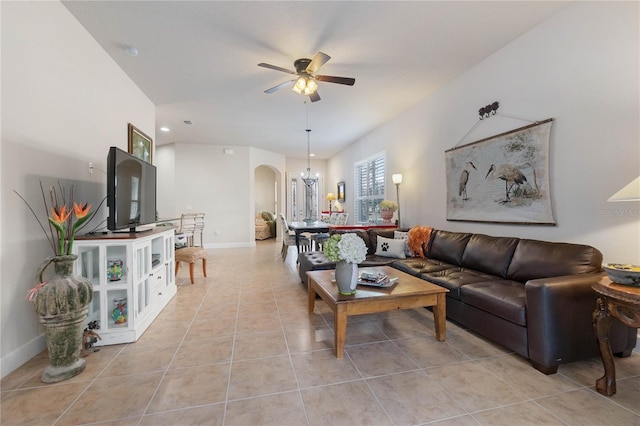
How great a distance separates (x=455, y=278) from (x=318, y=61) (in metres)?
2.50

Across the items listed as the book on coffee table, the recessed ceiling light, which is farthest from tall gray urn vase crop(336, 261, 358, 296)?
the recessed ceiling light

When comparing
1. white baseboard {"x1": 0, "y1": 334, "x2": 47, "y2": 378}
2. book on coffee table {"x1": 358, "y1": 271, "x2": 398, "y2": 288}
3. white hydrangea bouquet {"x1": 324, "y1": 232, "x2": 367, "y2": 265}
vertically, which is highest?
white hydrangea bouquet {"x1": 324, "y1": 232, "x2": 367, "y2": 265}

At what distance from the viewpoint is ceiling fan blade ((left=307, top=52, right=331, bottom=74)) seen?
2.56 m

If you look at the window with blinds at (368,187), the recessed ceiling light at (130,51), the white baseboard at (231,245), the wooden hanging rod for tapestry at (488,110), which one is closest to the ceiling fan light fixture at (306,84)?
the recessed ceiling light at (130,51)

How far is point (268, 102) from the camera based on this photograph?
14.6ft

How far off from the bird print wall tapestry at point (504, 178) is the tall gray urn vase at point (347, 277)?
197cm

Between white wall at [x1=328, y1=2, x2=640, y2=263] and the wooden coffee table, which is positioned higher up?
white wall at [x1=328, y1=2, x2=640, y2=263]

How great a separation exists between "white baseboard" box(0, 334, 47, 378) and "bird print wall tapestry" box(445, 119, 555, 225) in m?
4.40

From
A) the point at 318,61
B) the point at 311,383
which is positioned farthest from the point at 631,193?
the point at 318,61

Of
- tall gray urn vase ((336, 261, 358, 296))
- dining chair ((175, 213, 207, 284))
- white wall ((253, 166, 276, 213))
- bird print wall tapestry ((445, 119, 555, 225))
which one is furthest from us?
white wall ((253, 166, 276, 213))

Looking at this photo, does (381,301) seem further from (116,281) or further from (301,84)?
(301,84)

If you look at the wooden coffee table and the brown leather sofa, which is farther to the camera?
the wooden coffee table

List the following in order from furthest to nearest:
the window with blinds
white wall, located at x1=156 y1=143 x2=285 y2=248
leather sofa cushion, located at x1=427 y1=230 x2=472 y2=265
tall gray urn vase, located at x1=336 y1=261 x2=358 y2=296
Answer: white wall, located at x1=156 y1=143 x2=285 y2=248 → the window with blinds → leather sofa cushion, located at x1=427 y1=230 x2=472 y2=265 → tall gray urn vase, located at x1=336 y1=261 x2=358 y2=296

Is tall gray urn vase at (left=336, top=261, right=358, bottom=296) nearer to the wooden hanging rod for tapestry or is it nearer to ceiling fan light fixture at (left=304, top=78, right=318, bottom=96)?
ceiling fan light fixture at (left=304, top=78, right=318, bottom=96)
